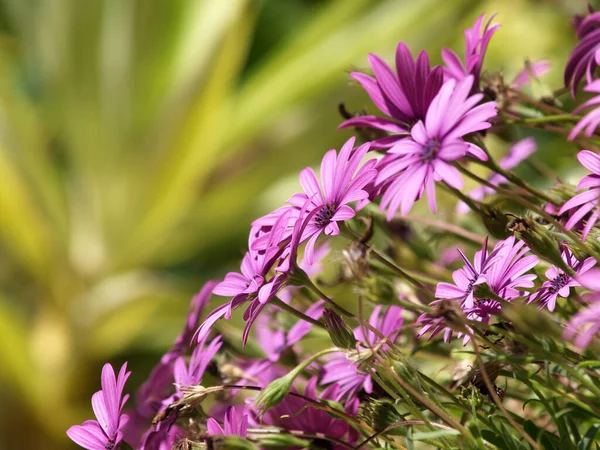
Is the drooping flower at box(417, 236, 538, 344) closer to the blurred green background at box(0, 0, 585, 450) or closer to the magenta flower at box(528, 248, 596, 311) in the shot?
the magenta flower at box(528, 248, 596, 311)

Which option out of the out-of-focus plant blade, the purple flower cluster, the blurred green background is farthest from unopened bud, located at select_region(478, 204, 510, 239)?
the out-of-focus plant blade

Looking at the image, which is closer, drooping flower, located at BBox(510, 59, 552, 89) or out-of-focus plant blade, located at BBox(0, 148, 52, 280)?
drooping flower, located at BBox(510, 59, 552, 89)

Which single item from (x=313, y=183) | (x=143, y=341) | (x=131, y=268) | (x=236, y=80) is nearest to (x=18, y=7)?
(x=236, y=80)

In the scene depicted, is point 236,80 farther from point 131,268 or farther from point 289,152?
point 131,268

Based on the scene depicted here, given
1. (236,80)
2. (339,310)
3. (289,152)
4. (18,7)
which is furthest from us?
(236,80)

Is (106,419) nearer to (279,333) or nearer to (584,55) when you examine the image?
(279,333)

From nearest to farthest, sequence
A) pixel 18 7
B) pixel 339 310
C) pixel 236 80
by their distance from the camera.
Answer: pixel 339 310, pixel 18 7, pixel 236 80

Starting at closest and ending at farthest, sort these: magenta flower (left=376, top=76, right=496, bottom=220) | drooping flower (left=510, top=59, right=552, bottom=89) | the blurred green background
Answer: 1. magenta flower (left=376, top=76, right=496, bottom=220)
2. drooping flower (left=510, top=59, right=552, bottom=89)
3. the blurred green background
